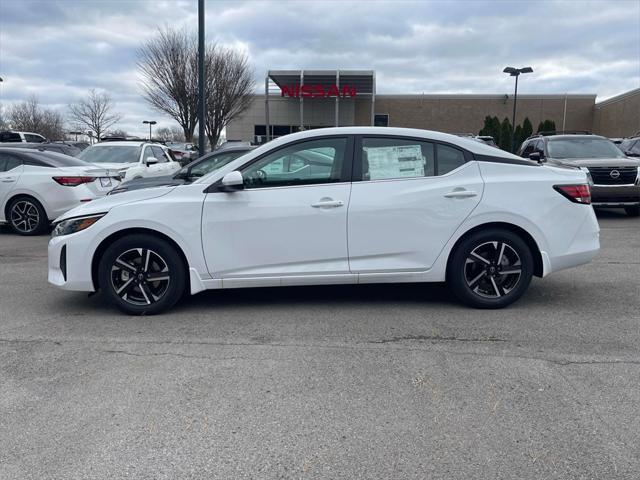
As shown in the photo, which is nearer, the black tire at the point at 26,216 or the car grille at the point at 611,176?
the black tire at the point at 26,216

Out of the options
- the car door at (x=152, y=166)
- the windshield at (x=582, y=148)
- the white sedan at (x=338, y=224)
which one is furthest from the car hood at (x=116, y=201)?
the windshield at (x=582, y=148)

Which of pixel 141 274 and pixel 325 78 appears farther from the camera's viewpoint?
pixel 325 78

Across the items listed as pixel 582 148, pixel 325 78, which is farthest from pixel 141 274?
pixel 325 78

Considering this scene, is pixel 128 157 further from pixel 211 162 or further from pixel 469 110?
pixel 469 110

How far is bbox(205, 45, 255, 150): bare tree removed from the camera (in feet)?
107

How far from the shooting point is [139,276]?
5207 millimetres

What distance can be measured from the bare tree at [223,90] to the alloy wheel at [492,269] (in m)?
28.8

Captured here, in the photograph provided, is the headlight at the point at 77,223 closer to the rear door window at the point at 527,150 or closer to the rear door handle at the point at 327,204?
the rear door handle at the point at 327,204

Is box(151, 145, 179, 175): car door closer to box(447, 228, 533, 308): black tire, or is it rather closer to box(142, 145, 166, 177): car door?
box(142, 145, 166, 177): car door

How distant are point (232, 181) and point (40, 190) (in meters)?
6.81

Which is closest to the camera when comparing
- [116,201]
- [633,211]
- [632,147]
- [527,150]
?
[116,201]

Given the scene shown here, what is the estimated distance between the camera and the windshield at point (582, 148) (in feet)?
42.1

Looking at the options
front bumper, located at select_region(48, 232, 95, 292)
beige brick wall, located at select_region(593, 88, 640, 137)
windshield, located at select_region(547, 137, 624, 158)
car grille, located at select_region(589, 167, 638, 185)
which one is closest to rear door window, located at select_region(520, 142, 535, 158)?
windshield, located at select_region(547, 137, 624, 158)

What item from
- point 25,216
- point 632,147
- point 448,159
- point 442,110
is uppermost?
point 442,110
